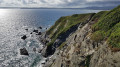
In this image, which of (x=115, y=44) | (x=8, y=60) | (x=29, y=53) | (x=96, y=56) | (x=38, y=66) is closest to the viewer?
(x=115, y=44)

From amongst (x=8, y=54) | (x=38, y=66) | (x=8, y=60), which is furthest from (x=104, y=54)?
(x=8, y=54)

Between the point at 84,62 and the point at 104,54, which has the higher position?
the point at 104,54

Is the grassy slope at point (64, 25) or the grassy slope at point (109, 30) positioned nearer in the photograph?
the grassy slope at point (109, 30)

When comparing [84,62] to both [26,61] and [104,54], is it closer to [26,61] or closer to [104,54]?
[104,54]

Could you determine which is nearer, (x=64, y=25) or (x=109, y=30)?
(x=109, y=30)

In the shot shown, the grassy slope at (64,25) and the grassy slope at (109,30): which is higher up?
the grassy slope at (109,30)

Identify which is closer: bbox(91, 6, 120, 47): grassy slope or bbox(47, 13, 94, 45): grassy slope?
bbox(91, 6, 120, 47): grassy slope

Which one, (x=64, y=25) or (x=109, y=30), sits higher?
(x=109, y=30)

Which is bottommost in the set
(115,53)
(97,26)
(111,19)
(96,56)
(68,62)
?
(68,62)

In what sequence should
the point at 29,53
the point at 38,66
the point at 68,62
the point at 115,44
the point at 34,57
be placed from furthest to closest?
the point at 29,53 → the point at 34,57 → the point at 38,66 → the point at 68,62 → the point at 115,44

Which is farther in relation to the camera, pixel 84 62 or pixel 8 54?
pixel 8 54

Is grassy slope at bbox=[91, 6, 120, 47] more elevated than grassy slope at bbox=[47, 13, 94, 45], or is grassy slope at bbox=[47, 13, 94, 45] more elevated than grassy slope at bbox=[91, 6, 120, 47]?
grassy slope at bbox=[91, 6, 120, 47]
